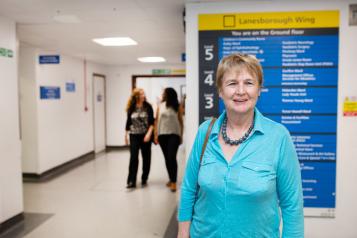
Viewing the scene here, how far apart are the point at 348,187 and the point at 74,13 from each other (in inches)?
123

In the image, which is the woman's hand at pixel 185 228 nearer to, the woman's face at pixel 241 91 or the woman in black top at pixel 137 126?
the woman's face at pixel 241 91

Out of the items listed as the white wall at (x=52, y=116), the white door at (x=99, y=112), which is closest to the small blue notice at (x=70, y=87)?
the white wall at (x=52, y=116)

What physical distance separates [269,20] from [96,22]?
1.96 m

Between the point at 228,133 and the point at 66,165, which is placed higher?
the point at 228,133

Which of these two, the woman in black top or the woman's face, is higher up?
the woman's face

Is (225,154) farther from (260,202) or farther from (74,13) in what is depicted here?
(74,13)

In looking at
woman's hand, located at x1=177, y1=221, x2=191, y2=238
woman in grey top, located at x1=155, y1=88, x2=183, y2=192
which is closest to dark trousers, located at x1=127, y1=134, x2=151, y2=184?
woman in grey top, located at x1=155, y1=88, x2=183, y2=192

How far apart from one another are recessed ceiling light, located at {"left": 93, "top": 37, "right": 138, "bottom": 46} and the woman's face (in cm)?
390

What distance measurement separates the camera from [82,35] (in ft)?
15.7

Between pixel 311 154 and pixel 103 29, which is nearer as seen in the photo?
pixel 311 154

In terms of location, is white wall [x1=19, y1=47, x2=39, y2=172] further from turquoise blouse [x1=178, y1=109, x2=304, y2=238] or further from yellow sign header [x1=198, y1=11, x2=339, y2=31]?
turquoise blouse [x1=178, y1=109, x2=304, y2=238]

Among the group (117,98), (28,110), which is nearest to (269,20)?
(28,110)

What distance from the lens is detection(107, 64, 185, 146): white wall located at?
30.6 feet

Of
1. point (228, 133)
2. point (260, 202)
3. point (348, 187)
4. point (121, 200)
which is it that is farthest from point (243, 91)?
point (121, 200)
